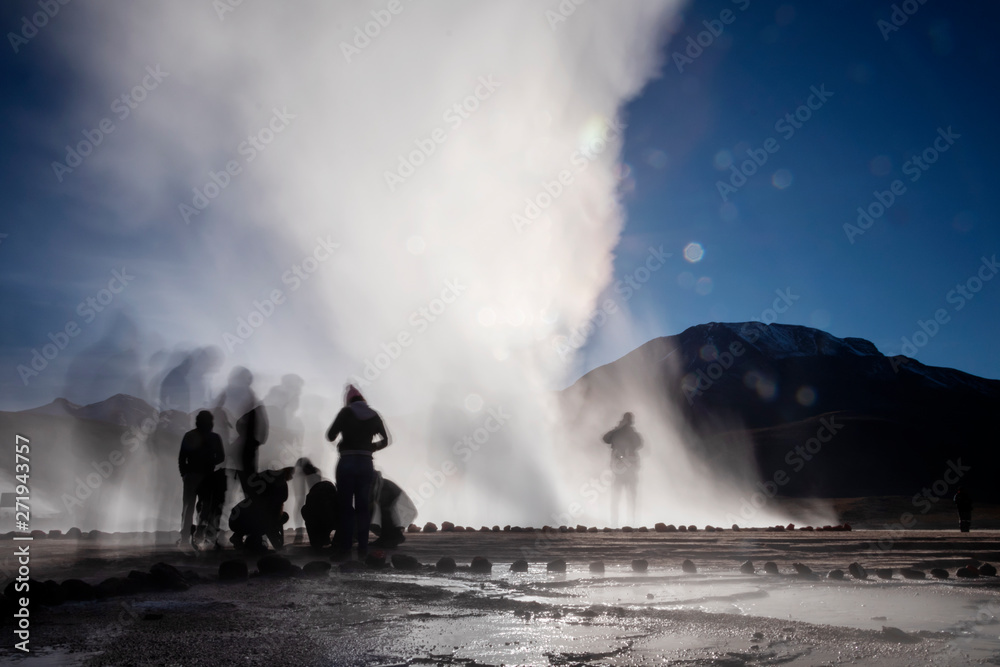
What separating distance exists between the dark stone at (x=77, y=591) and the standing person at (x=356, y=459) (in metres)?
2.89

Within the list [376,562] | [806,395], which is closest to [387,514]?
[376,562]

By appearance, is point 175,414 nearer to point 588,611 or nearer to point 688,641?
point 588,611

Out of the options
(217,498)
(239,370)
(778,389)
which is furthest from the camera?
(778,389)

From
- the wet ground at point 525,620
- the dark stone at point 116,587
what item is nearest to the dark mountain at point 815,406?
the wet ground at point 525,620

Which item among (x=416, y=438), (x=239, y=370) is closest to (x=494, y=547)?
(x=239, y=370)

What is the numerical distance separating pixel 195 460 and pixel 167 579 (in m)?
3.93

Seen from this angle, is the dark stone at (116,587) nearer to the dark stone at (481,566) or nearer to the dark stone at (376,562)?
the dark stone at (376,562)

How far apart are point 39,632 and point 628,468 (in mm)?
12484

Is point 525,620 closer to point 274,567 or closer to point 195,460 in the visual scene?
point 274,567

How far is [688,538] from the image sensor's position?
11.4 metres

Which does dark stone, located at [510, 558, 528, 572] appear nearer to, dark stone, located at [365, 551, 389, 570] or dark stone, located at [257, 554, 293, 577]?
dark stone, located at [365, 551, 389, 570]

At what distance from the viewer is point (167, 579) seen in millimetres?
5031

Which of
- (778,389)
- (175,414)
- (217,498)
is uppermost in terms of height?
(778,389)

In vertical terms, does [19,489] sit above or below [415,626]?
above
